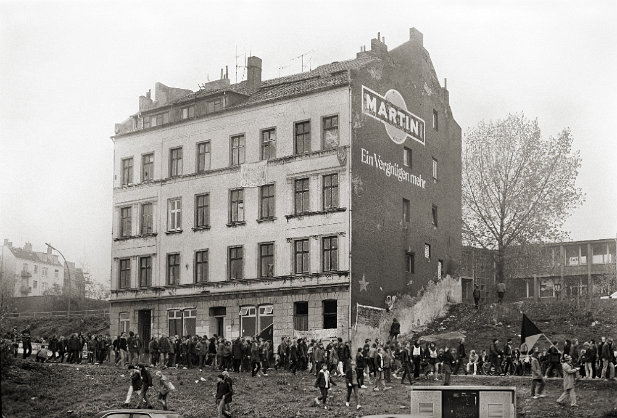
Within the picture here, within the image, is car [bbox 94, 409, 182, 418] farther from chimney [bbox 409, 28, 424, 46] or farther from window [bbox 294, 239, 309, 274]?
chimney [bbox 409, 28, 424, 46]

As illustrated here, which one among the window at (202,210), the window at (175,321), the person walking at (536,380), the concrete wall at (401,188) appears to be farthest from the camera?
the window at (202,210)

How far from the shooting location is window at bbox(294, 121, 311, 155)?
5119 centimetres

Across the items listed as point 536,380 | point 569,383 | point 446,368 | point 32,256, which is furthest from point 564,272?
point 569,383

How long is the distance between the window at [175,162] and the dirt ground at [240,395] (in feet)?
63.1

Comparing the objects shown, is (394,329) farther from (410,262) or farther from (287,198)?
(287,198)

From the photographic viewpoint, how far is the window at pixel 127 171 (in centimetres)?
6047

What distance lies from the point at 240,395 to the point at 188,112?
2619cm

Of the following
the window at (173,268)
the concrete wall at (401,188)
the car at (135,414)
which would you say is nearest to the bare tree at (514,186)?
the concrete wall at (401,188)

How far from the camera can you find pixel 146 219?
2319 inches

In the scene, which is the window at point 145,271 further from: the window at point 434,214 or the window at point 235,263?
the window at point 434,214

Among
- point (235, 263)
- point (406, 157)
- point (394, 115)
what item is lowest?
point (235, 263)

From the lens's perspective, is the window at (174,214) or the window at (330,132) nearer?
the window at (330,132)

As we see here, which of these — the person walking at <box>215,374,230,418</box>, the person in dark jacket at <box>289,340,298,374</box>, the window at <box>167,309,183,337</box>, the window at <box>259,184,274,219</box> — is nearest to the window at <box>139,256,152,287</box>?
the window at <box>167,309,183,337</box>

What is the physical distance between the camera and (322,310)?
4862 cm
